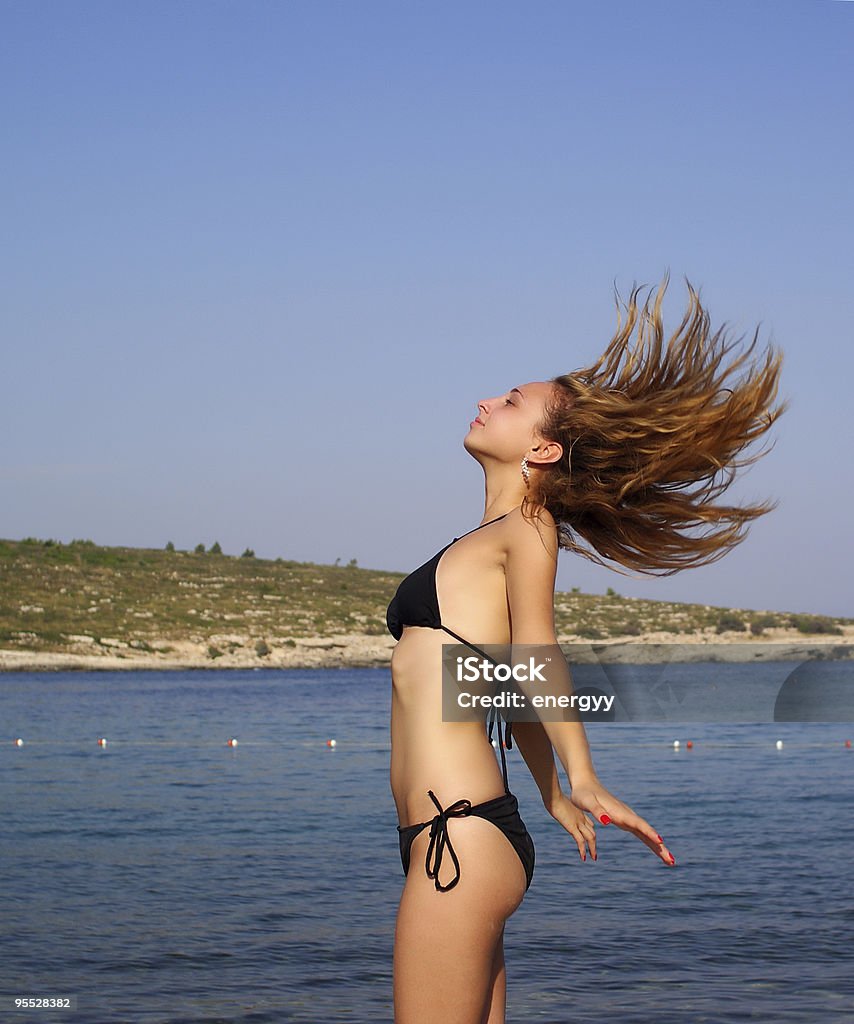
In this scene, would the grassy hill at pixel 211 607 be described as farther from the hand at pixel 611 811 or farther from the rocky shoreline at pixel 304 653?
the hand at pixel 611 811

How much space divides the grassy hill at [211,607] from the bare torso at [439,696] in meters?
64.9

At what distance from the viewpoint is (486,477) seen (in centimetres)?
342

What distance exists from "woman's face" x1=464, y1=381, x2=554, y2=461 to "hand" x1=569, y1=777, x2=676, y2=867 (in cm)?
95

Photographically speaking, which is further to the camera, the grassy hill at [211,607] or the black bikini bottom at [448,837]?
the grassy hill at [211,607]

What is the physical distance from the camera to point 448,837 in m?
2.93

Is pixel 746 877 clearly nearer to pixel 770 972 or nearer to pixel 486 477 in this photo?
pixel 770 972

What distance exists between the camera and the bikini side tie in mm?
2903

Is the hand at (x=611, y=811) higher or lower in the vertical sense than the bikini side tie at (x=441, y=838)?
higher

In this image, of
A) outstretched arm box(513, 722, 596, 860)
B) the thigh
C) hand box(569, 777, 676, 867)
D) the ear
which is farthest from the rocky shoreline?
hand box(569, 777, 676, 867)

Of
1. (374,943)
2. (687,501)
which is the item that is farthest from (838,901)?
(687,501)

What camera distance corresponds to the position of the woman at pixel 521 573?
289 cm

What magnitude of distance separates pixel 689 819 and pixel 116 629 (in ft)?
178

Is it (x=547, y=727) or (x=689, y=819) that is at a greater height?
(x=547, y=727)

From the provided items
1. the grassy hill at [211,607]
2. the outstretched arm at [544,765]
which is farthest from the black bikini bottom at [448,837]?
the grassy hill at [211,607]
